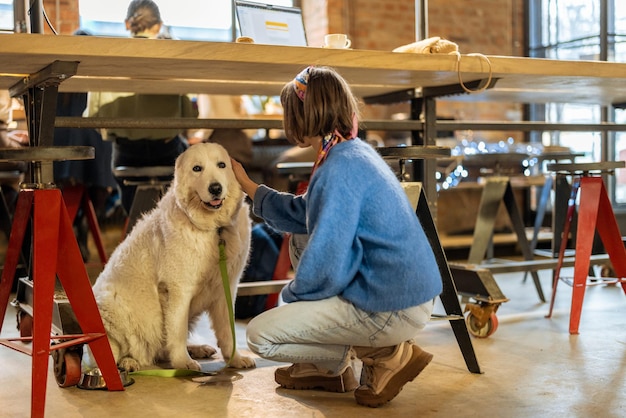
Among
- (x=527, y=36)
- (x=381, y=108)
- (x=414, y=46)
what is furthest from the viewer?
(x=527, y=36)

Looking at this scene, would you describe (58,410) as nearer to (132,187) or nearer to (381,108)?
(132,187)

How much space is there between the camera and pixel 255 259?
394 centimetres

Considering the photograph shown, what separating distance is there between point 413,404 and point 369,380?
0.49ft

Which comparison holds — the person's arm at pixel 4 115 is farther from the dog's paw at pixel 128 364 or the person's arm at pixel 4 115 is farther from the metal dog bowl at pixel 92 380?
the metal dog bowl at pixel 92 380

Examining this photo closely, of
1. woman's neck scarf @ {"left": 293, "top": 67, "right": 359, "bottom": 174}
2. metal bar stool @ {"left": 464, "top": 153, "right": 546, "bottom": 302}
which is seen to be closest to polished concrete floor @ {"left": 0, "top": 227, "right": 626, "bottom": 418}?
woman's neck scarf @ {"left": 293, "top": 67, "right": 359, "bottom": 174}

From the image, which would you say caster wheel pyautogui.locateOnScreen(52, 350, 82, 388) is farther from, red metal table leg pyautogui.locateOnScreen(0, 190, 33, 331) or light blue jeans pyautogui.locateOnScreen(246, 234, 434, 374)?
light blue jeans pyautogui.locateOnScreen(246, 234, 434, 374)

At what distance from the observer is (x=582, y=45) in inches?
281

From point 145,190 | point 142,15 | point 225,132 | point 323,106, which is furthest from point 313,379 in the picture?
point 225,132

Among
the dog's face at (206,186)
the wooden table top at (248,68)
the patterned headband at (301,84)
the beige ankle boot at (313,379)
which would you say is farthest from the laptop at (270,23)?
the beige ankle boot at (313,379)

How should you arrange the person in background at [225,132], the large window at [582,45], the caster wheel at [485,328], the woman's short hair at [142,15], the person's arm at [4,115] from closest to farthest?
the caster wheel at [485,328] < the woman's short hair at [142,15] < the person's arm at [4,115] < the person in background at [225,132] < the large window at [582,45]

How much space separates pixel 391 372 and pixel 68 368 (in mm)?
1008

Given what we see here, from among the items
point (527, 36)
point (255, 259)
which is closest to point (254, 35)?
point (255, 259)

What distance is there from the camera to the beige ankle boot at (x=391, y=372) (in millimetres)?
2188

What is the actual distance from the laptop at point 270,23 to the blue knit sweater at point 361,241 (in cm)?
145
